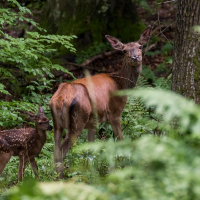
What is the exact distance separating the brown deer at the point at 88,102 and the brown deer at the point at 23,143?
0.36 m

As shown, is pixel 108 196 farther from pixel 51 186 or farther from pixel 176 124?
pixel 176 124

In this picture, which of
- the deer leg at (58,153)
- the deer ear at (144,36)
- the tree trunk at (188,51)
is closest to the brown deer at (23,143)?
the deer leg at (58,153)

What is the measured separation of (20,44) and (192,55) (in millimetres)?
3172

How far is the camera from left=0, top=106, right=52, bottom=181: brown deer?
473cm

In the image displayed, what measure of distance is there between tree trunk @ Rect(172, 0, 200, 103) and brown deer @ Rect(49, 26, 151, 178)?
1.32 meters

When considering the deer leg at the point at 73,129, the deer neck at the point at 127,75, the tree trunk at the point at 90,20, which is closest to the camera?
the deer leg at the point at 73,129

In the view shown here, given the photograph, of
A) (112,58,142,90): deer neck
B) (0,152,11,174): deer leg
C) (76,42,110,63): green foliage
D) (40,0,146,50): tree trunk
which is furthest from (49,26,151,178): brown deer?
(40,0,146,50): tree trunk

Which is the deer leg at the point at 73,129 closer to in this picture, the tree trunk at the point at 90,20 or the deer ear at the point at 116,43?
the deer ear at the point at 116,43

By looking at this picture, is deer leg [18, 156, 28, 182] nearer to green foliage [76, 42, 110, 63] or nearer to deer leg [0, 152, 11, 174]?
deer leg [0, 152, 11, 174]

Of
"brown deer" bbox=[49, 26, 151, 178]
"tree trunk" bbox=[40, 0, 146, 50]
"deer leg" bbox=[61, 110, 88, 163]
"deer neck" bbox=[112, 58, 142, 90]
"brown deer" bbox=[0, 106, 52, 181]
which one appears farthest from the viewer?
"tree trunk" bbox=[40, 0, 146, 50]

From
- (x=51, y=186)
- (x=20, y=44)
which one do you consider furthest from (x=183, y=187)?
(x=20, y=44)

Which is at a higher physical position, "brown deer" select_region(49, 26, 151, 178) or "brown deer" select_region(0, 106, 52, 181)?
"brown deer" select_region(49, 26, 151, 178)

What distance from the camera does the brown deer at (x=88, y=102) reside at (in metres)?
4.89

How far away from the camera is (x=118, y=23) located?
11.1 meters
